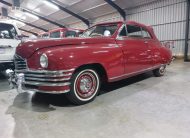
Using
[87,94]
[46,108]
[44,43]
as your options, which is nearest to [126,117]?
[87,94]

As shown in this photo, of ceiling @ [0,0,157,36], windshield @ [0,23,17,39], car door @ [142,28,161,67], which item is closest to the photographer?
car door @ [142,28,161,67]

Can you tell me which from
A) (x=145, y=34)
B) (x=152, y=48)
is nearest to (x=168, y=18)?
(x=145, y=34)

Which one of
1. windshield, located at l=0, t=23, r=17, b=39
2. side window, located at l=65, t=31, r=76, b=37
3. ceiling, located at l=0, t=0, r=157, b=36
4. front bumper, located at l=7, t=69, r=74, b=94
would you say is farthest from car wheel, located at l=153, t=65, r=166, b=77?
ceiling, located at l=0, t=0, r=157, b=36

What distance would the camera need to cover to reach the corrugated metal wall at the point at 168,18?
402 inches

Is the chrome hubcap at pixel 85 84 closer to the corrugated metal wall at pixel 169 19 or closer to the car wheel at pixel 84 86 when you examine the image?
the car wheel at pixel 84 86

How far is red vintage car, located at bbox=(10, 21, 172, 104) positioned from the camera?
9.22ft

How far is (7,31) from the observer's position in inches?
201

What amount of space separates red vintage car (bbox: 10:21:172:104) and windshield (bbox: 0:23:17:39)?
1997 mm

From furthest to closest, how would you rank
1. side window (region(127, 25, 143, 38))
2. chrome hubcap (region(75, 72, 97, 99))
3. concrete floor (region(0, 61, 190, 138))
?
1. side window (region(127, 25, 143, 38))
2. chrome hubcap (region(75, 72, 97, 99))
3. concrete floor (region(0, 61, 190, 138))

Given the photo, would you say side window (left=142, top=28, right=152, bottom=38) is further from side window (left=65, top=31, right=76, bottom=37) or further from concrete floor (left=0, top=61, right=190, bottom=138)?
side window (left=65, top=31, right=76, bottom=37)

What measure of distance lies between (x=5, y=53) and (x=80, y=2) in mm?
9536

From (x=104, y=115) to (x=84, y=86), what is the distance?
0.70 metres

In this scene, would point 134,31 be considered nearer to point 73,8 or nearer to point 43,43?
point 43,43

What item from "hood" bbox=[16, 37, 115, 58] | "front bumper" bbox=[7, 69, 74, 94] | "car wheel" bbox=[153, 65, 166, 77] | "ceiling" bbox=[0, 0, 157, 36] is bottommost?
"car wheel" bbox=[153, 65, 166, 77]
